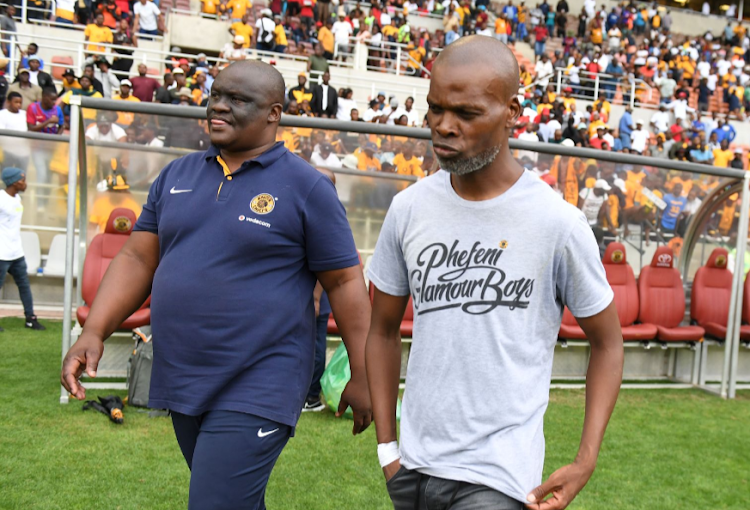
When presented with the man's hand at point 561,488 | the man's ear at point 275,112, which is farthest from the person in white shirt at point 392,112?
the man's hand at point 561,488

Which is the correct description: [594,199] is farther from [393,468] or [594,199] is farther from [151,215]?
[393,468]

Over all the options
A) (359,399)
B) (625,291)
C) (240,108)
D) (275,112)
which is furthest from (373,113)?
(359,399)

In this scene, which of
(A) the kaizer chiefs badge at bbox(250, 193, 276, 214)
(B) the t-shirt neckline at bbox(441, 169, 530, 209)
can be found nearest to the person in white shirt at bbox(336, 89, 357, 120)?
(A) the kaizer chiefs badge at bbox(250, 193, 276, 214)

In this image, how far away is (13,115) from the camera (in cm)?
1223

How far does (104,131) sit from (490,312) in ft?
19.6

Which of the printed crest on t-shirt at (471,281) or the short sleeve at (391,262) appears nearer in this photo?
the printed crest on t-shirt at (471,281)

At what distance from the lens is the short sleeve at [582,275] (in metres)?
2.09

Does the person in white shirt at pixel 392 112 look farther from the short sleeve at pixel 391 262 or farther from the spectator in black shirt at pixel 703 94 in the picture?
the short sleeve at pixel 391 262

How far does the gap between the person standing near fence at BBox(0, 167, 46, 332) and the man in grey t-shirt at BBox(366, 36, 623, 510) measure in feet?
26.1

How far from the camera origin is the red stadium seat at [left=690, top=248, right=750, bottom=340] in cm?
903

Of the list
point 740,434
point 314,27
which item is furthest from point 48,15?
point 740,434

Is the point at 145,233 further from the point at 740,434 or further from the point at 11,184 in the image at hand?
the point at 11,184

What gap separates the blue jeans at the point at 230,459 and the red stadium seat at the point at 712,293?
7.53 meters

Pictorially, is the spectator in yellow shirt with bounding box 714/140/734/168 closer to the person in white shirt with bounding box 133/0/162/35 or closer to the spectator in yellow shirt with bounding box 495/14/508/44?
the spectator in yellow shirt with bounding box 495/14/508/44
